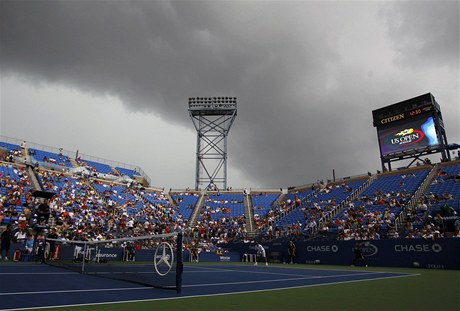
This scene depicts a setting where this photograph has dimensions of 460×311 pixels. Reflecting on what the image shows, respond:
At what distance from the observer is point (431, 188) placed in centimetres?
3061

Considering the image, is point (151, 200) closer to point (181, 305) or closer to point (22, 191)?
point (22, 191)

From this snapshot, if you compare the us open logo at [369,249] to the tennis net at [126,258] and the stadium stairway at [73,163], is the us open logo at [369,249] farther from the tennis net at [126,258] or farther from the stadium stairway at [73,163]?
the stadium stairway at [73,163]

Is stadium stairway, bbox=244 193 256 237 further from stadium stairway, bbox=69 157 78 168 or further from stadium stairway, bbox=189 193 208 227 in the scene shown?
stadium stairway, bbox=69 157 78 168

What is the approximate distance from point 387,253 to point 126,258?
1909 centimetres

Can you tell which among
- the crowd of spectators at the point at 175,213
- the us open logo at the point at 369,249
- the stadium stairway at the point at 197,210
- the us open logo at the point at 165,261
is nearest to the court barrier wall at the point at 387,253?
the us open logo at the point at 369,249

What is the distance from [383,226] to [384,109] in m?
20.1

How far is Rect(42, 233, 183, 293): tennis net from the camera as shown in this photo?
944cm

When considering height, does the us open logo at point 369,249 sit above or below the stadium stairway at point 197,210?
below

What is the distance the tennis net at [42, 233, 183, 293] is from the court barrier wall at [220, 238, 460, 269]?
39.9ft

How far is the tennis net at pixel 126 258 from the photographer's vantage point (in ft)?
31.0

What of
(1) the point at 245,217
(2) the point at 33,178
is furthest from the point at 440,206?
(2) the point at 33,178

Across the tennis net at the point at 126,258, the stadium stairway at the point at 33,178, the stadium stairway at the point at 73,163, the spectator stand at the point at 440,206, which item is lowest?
the tennis net at the point at 126,258

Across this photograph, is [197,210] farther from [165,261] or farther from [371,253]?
[165,261]

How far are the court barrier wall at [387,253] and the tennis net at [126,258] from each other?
12.2 metres
